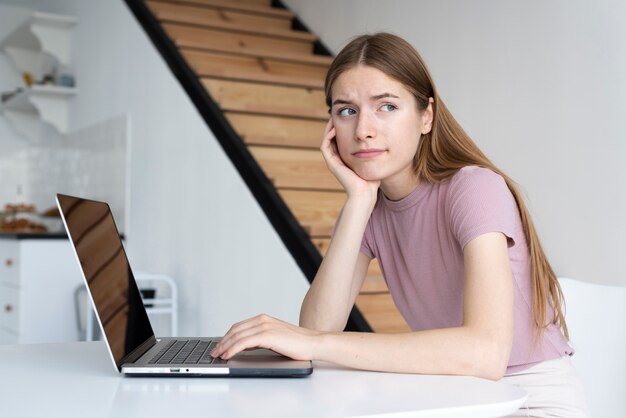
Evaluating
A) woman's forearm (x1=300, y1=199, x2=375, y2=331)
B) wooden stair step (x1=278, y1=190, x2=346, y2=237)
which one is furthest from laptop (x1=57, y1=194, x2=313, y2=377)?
wooden stair step (x1=278, y1=190, x2=346, y2=237)

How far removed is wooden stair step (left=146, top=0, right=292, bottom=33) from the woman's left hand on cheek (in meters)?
2.87

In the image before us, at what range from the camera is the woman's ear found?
4.81 feet

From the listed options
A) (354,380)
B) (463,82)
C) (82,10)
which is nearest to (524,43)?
(463,82)

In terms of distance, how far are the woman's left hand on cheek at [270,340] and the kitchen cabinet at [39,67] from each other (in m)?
3.93

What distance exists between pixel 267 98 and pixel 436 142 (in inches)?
85.7

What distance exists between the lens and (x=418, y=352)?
1.10m

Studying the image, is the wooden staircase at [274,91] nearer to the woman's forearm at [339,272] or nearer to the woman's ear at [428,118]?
the woman's forearm at [339,272]

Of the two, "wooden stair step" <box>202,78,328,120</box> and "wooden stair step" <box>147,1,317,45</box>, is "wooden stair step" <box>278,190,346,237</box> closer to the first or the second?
"wooden stair step" <box>202,78,328,120</box>

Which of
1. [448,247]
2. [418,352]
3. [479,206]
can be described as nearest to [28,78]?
[448,247]

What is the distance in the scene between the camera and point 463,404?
2.97 feet

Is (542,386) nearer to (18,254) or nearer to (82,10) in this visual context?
(18,254)

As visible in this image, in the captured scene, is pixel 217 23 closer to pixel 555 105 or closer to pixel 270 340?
pixel 555 105

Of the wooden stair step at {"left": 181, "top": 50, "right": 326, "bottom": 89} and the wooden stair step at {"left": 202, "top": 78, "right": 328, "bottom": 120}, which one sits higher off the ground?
the wooden stair step at {"left": 181, "top": 50, "right": 326, "bottom": 89}

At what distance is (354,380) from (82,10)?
4095 millimetres
